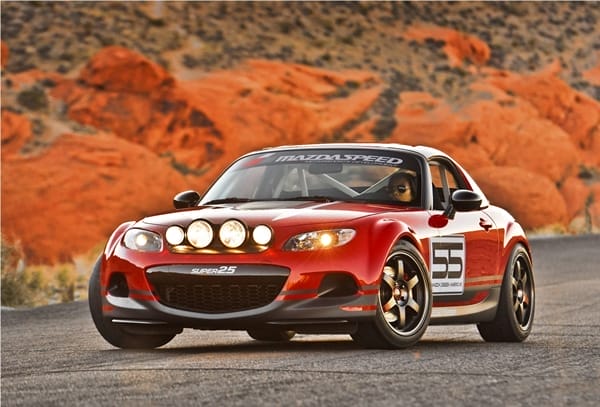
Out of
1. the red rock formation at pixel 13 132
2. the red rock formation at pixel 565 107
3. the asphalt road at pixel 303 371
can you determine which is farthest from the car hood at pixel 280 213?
the red rock formation at pixel 565 107

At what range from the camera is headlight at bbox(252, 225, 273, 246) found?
29.0 feet

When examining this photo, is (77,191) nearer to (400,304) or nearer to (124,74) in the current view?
(124,74)

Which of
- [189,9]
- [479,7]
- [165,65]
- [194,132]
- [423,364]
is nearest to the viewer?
[423,364]

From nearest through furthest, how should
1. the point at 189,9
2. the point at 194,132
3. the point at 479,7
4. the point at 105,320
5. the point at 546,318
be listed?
the point at 105,320
the point at 546,318
the point at 194,132
the point at 189,9
the point at 479,7

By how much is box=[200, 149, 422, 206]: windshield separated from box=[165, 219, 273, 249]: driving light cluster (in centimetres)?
113

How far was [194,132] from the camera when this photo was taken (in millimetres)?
39562

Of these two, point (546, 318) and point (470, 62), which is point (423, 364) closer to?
point (546, 318)

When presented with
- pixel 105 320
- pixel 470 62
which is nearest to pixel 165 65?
pixel 470 62

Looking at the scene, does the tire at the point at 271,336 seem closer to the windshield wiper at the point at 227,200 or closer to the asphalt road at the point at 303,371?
the asphalt road at the point at 303,371

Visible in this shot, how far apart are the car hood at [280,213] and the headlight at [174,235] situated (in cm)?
5

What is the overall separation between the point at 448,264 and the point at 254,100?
31.4 meters

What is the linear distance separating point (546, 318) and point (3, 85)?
29.7 meters

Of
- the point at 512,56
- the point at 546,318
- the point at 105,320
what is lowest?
the point at 512,56

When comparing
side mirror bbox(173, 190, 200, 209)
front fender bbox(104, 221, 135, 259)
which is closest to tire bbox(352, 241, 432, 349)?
front fender bbox(104, 221, 135, 259)
